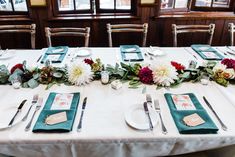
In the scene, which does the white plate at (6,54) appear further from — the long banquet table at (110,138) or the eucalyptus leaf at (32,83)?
the long banquet table at (110,138)

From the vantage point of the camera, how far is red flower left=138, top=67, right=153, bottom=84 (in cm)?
130

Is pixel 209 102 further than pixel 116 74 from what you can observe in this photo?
No

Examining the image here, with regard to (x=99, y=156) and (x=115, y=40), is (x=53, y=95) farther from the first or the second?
(x=115, y=40)

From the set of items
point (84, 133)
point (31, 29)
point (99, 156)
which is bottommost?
point (99, 156)

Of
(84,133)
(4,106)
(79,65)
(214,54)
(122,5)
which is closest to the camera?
(84,133)

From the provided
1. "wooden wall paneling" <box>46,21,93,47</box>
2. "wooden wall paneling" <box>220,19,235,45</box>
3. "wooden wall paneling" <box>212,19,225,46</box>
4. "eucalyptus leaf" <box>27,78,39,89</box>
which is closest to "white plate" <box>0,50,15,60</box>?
"eucalyptus leaf" <box>27,78,39,89</box>

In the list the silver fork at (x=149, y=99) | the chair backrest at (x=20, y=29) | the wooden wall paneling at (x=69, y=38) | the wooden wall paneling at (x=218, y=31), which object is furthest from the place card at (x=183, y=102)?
the wooden wall paneling at (x=218, y=31)

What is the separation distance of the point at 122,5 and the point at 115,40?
40cm

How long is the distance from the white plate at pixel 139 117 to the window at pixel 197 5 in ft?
5.76

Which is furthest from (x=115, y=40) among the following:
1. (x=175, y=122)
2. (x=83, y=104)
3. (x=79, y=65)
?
(x=175, y=122)

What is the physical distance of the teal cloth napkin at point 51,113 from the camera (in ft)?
3.07

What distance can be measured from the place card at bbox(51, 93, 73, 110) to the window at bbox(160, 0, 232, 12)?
5.86ft

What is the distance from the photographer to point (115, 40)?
255 centimetres

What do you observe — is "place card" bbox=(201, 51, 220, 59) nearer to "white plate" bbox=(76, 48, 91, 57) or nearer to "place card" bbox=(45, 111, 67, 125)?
"white plate" bbox=(76, 48, 91, 57)
